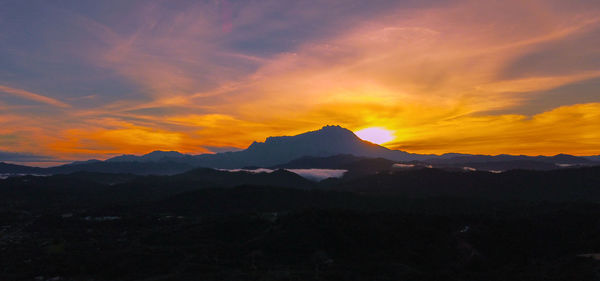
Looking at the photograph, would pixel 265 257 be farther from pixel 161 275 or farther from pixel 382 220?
pixel 382 220

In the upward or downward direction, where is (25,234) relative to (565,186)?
downward

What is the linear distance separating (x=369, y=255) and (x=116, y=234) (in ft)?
223

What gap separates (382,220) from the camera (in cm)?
9100

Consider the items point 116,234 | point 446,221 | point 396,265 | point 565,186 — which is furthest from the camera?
point 565,186

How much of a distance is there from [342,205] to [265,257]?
3435 inches

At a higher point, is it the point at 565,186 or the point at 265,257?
the point at 565,186

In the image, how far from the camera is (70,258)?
67.9 meters

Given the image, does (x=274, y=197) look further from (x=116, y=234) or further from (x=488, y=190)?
(x=488, y=190)

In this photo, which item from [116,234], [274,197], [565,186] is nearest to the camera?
[116,234]

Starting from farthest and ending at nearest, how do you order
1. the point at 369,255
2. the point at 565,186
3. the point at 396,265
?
the point at 565,186
the point at 369,255
the point at 396,265

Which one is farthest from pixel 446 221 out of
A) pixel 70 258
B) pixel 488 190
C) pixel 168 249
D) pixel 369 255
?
pixel 488 190

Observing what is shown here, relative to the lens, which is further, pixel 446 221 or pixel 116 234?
pixel 116 234

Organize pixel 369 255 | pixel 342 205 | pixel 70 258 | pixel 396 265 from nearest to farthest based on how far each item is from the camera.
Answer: pixel 396 265 < pixel 70 258 < pixel 369 255 < pixel 342 205

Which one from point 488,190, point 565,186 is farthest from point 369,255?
point 565,186
